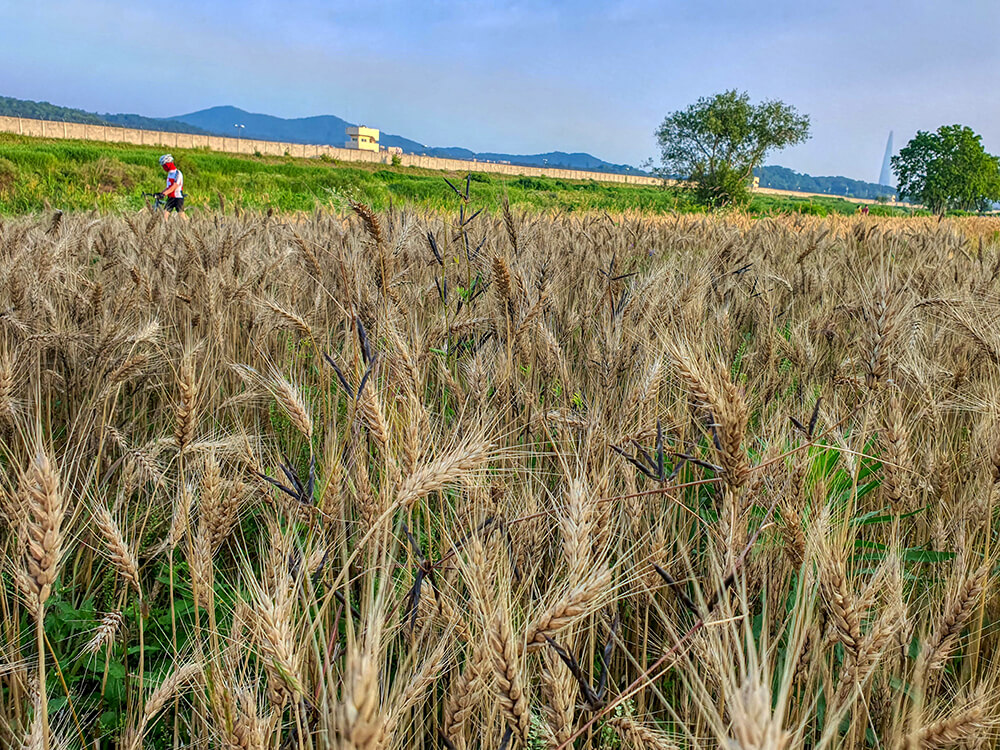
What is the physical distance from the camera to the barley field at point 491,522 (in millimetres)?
871

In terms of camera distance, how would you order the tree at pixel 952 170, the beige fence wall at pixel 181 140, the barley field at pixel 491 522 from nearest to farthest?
the barley field at pixel 491 522 → the beige fence wall at pixel 181 140 → the tree at pixel 952 170

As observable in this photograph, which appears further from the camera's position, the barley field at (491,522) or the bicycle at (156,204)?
the bicycle at (156,204)

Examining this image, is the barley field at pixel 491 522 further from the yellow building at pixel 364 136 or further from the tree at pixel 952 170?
the yellow building at pixel 364 136

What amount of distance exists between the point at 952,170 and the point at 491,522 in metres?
86.4

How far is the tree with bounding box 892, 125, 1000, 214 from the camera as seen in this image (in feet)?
221

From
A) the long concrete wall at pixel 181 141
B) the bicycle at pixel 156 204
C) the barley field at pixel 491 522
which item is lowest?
the barley field at pixel 491 522

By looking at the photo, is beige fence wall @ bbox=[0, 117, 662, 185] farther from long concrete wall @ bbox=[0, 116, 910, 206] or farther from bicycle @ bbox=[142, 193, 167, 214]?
bicycle @ bbox=[142, 193, 167, 214]

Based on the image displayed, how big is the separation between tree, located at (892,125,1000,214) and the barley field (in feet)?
264

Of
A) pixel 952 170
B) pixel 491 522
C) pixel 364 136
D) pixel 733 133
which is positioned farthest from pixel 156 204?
pixel 364 136

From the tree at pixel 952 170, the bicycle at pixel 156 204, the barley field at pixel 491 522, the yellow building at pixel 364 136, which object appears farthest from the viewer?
the yellow building at pixel 364 136

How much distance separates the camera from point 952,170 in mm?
67625

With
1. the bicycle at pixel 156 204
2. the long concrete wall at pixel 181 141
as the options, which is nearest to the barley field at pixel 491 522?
the bicycle at pixel 156 204

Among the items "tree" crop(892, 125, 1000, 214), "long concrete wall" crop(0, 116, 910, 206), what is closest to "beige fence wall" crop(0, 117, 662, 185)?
"long concrete wall" crop(0, 116, 910, 206)

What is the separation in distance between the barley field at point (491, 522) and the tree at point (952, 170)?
80545 millimetres
